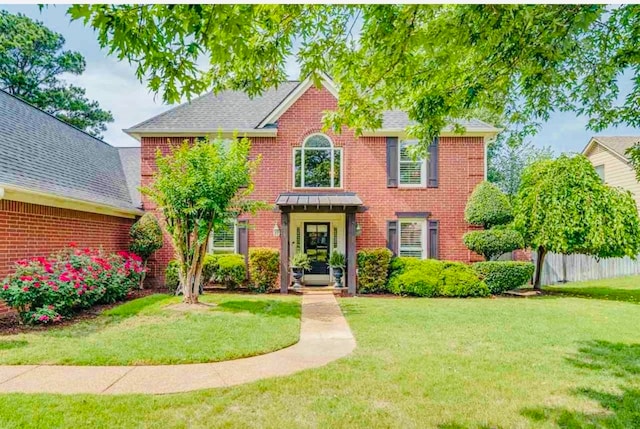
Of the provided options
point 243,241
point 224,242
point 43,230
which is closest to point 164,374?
point 43,230

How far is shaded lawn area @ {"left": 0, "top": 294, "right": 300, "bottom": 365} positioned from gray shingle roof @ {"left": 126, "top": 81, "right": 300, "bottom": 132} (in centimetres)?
676

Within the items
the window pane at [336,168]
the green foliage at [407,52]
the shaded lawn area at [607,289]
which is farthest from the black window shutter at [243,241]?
the shaded lawn area at [607,289]

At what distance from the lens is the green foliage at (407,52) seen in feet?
9.70

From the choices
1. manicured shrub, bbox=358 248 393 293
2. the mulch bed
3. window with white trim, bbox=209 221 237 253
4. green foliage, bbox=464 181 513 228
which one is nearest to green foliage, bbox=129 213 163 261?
window with white trim, bbox=209 221 237 253

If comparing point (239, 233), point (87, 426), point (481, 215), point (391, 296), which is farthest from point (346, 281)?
point (87, 426)

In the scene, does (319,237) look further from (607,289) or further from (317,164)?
(607,289)

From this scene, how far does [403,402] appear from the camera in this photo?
12.8ft

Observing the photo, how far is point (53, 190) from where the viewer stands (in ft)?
29.7

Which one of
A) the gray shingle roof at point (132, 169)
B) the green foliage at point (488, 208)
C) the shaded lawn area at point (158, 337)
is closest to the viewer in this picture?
the shaded lawn area at point (158, 337)

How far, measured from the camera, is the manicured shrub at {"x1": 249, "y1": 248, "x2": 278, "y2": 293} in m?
12.2

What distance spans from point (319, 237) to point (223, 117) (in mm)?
5639

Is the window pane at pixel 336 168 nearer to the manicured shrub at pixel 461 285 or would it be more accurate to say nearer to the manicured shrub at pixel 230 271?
the manicured shrub at pixel 230 271

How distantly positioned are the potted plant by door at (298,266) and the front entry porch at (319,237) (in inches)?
9.4

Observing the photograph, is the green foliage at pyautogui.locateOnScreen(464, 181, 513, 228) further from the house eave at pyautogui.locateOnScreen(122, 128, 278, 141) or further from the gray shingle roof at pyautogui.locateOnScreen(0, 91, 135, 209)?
the gray shingle roof at pyautogui.locateOnScreen(0, 91, 135, 209)
